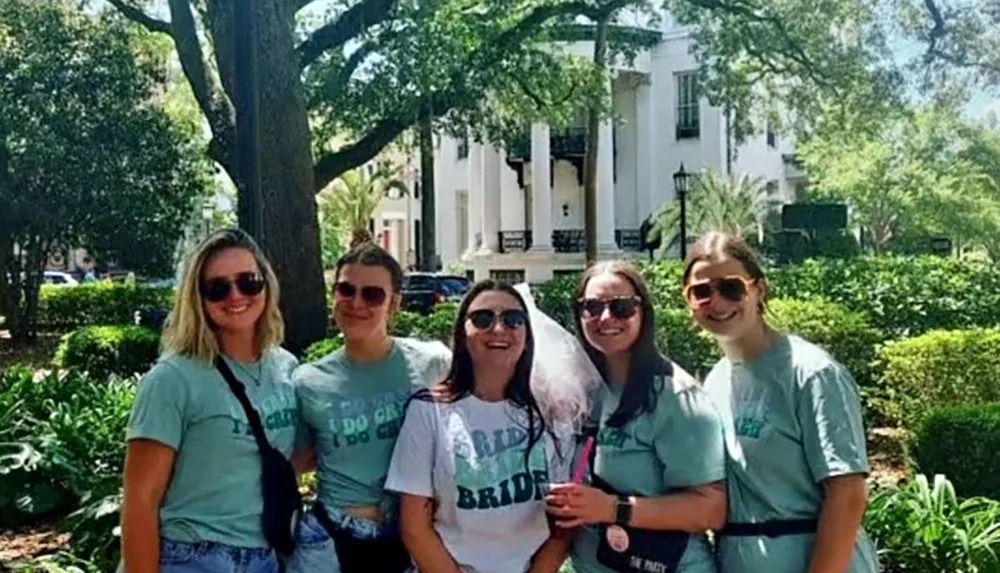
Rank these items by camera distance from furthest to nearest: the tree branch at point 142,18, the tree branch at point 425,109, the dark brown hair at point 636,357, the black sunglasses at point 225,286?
1. the tree branch at point 142,18
2. the tree branch at point 425,109
3. the black sunglasses at point 225,286
4. the dark brown hair at point 636,357

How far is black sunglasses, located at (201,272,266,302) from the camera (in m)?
2.76

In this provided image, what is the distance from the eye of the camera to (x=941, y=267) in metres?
14.9

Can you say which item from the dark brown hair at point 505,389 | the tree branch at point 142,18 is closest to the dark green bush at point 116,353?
the tree branch at point 142,18

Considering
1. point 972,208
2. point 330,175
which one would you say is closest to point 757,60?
point 330,175

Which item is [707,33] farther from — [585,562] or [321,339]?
[585,562]

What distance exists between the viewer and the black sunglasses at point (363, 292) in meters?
2.97

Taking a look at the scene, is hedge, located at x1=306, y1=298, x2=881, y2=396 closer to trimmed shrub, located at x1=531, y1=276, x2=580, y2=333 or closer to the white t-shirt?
trimmed shrub, located at x1=531, y1=276, x2=580, y2=333

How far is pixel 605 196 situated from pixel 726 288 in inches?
1375

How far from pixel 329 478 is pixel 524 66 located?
14221mm

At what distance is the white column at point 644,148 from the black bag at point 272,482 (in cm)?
3829

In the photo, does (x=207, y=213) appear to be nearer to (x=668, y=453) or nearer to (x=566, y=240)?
(x=566, y=240)

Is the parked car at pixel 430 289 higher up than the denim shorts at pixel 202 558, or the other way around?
the denim shorts at pixel 202 558

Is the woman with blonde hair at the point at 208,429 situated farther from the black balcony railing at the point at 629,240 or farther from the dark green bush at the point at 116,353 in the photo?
the black balcony railing at the point at 629,240

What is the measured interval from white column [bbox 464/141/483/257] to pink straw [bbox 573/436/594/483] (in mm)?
36768
